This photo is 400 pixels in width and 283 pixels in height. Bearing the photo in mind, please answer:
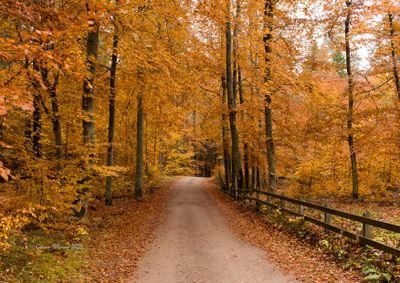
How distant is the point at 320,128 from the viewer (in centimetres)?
1736

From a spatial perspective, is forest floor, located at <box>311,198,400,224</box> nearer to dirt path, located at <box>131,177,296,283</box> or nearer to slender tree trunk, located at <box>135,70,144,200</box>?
dirt path, located at <box>131,177,296,283</box>

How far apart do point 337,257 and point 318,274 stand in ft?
3.35

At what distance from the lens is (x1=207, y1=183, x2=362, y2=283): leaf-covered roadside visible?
7.27 m

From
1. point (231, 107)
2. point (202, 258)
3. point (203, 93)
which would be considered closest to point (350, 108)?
point (231, 107)

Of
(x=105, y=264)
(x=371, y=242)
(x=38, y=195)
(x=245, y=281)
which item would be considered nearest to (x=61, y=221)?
(x=38, y=195)

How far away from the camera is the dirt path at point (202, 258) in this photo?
24.9ft

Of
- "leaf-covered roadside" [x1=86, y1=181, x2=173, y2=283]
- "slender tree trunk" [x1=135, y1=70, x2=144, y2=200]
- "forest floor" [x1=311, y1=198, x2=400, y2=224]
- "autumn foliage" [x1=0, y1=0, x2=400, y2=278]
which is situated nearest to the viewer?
"leaf-covered roadside" [x1=86, y1=181, x2=173, y2=283]

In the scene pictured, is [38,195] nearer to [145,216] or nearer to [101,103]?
[145,216]

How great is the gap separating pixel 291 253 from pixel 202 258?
2460 mm

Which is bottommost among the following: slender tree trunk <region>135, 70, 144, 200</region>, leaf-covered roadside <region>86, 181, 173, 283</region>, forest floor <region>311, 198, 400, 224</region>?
leaf-covered roadside <region>86, 181, 173, 283</region>

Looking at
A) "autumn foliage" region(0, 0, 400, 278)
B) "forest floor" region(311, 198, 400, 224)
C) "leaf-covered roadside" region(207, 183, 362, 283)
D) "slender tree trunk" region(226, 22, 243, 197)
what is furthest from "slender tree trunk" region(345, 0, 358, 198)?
"leaf-covered roadside" region(207, 183, 362, 283)

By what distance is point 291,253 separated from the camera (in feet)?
29.9

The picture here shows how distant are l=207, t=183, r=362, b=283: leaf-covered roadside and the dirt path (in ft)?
1.21

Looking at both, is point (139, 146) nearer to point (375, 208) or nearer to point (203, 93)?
point (203, 93)
